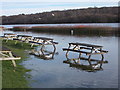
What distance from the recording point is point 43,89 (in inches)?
321

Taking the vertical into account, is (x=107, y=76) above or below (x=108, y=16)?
below

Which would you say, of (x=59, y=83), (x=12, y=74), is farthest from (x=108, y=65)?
(x=12, y=74)

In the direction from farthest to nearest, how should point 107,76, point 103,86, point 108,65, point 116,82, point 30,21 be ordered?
point 30,21
point 108,65
point 107,76
point 116,82
point 103,86

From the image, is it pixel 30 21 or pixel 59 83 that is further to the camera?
pixel 30 21

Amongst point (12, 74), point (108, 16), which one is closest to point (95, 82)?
point (12, 74)

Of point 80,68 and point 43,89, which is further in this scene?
point 80,68

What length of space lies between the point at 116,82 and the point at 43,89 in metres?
3.04

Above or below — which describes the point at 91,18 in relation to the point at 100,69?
above

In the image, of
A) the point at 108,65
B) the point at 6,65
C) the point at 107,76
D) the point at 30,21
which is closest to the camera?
the point at 107,76

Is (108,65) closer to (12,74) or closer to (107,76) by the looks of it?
(107,76)

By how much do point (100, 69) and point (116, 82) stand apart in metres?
2.65

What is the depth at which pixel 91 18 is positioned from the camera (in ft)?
299

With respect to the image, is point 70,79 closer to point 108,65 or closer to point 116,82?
point 116,82

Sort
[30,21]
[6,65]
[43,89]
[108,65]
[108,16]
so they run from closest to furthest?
[43,89] < [6,65] < [108,65] < [108,16] < [30,21]
